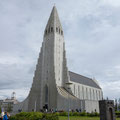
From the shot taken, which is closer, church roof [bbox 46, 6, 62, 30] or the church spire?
the church spire

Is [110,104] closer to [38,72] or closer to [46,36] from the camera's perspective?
[38,72]

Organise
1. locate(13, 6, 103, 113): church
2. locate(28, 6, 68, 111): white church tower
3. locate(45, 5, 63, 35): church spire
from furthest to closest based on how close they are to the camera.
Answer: locate(45, 5, 63, 35): church spire, locate(28, 6, 68, 111): white church tower, locate(13, 6, 103, 113): church

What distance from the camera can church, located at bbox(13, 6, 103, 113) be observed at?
144 feet

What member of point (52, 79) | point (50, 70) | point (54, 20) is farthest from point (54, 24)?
point (52, 79)

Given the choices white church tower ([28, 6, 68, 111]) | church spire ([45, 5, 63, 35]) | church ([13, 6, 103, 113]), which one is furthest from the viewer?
church spire ([45, 5, 63, 35])

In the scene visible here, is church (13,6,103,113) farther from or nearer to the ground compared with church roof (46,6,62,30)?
nearer to the ground

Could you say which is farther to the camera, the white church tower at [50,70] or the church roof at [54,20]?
the church roof at [54,20]

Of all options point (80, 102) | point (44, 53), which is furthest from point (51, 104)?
point (44, 53)

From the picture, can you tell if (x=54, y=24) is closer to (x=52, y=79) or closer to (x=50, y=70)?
(x=50, y=70)

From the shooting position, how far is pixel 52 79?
47.8 m

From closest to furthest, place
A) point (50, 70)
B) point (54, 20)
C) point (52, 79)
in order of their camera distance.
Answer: point (52, 79), point (50, 70), point (54, 20)

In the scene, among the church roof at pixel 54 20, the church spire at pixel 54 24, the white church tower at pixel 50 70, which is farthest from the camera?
the church roof at pixel 54 20

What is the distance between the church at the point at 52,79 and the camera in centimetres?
4397

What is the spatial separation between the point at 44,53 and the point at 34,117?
130ft
